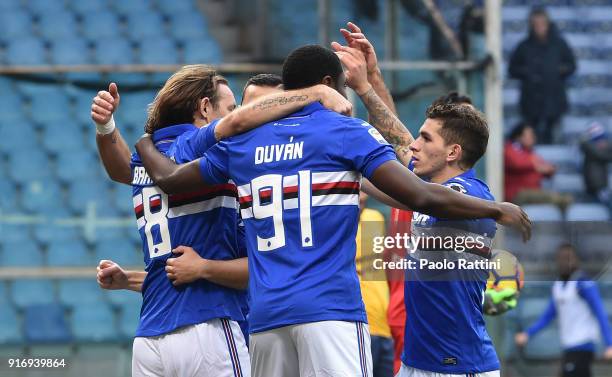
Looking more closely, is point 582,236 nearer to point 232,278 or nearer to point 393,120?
point 393,120

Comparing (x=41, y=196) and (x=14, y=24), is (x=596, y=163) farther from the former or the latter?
(x=14, y=24)

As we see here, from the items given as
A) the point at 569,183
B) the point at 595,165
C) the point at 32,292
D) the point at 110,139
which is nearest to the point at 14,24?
the point at 32,292

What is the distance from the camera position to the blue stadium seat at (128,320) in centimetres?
962

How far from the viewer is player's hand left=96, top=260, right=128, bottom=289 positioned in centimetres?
530

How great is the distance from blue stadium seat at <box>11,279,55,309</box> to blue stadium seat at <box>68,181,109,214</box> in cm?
77

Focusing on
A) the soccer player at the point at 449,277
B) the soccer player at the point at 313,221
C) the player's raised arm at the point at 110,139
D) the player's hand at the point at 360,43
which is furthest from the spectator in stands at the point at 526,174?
the soccer player at the point at 313,221

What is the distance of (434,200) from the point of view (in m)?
4.31

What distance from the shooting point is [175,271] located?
486cm

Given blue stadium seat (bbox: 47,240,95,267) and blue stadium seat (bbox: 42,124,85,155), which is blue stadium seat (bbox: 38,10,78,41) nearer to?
blue stadium seat (bbox: 42,124,85,155)

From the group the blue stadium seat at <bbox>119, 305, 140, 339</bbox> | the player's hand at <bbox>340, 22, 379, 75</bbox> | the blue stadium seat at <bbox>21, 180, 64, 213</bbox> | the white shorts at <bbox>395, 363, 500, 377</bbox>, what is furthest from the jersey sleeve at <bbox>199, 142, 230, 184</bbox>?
the blue stadium seat at <bbox>21, 180, 64, 213</bbox>

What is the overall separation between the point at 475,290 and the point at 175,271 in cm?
137

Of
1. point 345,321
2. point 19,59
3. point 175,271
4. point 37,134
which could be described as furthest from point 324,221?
point 19,59

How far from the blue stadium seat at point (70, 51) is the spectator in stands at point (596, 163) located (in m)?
5.41

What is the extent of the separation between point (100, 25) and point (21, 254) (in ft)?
10.9
